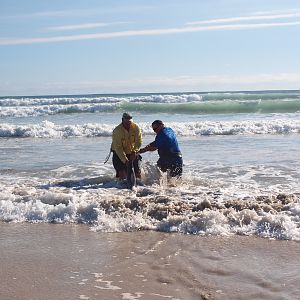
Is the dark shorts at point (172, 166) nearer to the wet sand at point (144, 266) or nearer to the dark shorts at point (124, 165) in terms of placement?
the dark shorts at point (124, 165)

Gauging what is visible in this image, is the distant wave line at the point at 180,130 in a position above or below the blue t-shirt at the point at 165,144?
below

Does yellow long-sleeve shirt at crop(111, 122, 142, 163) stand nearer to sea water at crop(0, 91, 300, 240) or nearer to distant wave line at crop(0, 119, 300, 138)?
sea water at crop(0, 91, 300, 240)

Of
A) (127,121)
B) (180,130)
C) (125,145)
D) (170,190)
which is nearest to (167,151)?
(125,145)

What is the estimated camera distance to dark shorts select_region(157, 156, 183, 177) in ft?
31.3

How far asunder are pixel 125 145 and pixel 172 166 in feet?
3.13

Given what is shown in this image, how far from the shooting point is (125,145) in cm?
957

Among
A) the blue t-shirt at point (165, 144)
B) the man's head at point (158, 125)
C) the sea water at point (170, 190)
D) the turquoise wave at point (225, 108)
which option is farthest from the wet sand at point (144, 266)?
the turquoise wave at point (225, 108)

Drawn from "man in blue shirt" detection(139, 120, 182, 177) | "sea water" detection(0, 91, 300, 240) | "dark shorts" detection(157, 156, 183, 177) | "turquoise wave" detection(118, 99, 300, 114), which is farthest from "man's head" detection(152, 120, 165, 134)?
"turquoise wave" detection(118, 99, 300, 114)

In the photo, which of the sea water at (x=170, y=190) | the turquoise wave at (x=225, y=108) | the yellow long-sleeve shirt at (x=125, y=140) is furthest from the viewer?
the turquoise wave at (x=225, y=108)

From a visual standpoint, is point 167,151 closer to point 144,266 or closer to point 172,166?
point 172,166

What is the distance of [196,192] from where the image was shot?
8383 mm

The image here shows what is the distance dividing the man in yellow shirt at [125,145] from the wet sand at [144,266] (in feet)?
10.4

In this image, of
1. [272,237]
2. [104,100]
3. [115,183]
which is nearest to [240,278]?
[272,237]

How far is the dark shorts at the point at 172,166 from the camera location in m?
9.53
